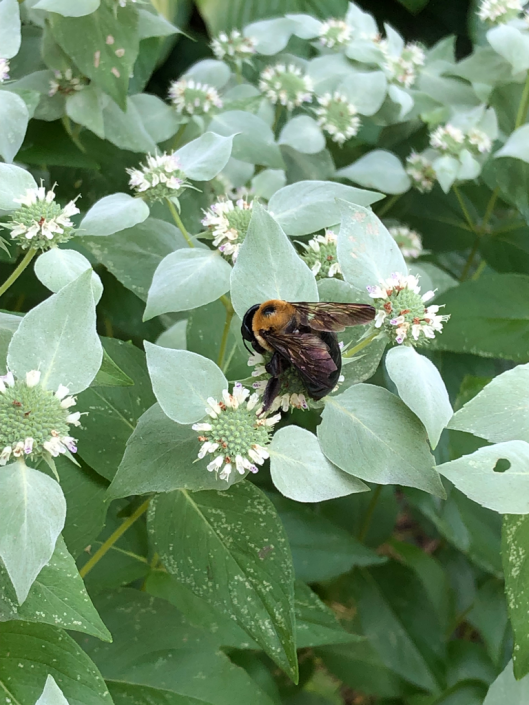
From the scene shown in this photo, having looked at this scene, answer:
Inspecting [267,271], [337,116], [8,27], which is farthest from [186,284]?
[337,116]

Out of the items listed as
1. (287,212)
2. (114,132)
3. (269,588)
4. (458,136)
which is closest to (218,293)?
(287,212)

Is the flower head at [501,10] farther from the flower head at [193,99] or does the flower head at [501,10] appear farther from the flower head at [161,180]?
the flower head at [161,180]

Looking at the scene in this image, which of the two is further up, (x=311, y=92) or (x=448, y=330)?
(x=311, y=92)

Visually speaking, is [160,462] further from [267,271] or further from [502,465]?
[502,465]

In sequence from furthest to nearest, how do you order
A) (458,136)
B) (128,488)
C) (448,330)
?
(458,136)
(448,330)
(128,488)

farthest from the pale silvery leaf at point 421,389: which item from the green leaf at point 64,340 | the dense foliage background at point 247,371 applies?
the green leaf at point 64,340

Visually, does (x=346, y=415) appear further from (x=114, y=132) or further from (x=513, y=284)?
(x=114, y=132)

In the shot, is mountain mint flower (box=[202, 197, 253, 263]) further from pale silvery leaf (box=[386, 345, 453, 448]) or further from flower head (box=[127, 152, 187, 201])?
pale silvery leaf (box=[386, 345, 453, 448])
